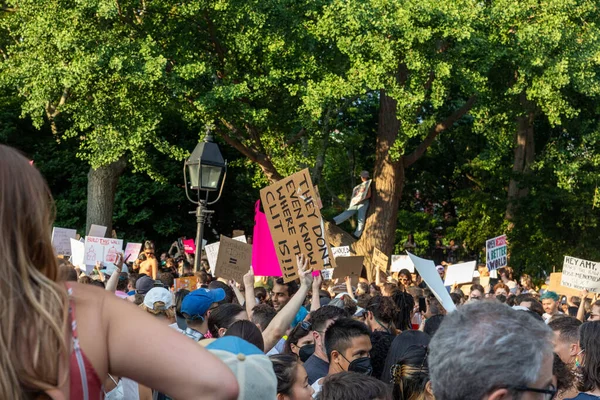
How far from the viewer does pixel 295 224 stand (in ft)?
32.1

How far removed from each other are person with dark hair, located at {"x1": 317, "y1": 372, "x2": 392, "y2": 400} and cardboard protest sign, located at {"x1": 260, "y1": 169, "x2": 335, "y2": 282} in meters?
5.40

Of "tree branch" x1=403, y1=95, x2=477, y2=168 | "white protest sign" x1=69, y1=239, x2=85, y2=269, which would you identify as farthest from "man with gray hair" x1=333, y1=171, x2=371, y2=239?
"white protest sign" x1=69, y1=239, x2=85, y2=269

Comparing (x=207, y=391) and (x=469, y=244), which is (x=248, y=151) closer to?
(x=469, y=244)

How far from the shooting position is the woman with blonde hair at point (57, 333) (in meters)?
1.72

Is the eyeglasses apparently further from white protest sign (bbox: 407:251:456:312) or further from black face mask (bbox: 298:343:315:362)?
black face mask (bbox: 298:343:315:362)

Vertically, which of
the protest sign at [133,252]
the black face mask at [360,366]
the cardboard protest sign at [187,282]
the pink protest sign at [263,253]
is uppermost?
the pink protest sign at [263,253]

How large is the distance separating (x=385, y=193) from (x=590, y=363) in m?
20.2

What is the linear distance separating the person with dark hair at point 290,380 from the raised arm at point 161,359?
2.38m

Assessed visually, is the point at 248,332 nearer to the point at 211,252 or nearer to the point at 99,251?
the point at 211,252

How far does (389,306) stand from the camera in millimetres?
8086

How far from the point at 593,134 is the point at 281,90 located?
311 inches

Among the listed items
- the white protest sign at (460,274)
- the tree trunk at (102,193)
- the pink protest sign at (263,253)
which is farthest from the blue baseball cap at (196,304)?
the tree trunk at (102,193)

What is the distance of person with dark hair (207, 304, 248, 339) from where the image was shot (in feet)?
20.3

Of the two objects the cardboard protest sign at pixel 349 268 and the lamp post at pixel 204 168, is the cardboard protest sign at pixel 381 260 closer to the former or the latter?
the cardboard protest sign at pixel 349 268
